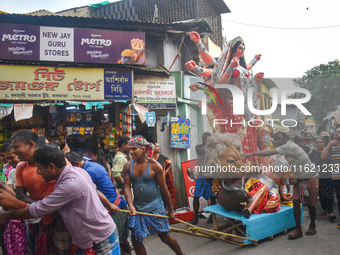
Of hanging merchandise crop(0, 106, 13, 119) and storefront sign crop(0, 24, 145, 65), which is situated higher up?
storefront sign crop(0, 24, 145, 65)

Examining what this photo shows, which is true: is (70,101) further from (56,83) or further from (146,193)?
(146,193)

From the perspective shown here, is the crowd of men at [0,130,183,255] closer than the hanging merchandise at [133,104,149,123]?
Yes

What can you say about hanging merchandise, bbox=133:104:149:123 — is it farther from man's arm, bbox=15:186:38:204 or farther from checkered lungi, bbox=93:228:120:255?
checkered lungi, bbox=93:228:120:255

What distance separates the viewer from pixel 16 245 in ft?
11.0

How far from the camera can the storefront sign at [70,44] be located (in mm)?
8016

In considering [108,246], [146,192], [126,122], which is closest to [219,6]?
[126,122]

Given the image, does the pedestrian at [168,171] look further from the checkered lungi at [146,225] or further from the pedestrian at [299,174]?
the checkered lungi at [146,225]

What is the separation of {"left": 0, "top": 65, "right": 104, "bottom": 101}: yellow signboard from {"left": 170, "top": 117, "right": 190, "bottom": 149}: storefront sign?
6.95ft

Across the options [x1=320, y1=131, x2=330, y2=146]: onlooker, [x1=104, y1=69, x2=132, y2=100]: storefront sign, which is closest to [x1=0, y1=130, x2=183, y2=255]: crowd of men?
[x1=320, y1=131, x2=330, y2=146]: onlooker

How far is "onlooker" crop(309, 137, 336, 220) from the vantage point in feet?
17.7

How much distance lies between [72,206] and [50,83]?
624cm

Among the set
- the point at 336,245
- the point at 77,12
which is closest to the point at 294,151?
the point at 336,245

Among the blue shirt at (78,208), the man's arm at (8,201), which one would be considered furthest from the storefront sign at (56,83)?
the man's arm at (8,201)

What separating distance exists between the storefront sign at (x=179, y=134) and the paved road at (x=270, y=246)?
3.04 metres
